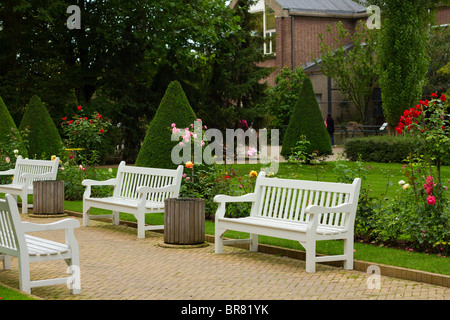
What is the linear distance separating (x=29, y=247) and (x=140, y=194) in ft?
11.8

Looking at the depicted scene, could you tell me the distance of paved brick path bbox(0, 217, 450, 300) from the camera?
6.12 metres

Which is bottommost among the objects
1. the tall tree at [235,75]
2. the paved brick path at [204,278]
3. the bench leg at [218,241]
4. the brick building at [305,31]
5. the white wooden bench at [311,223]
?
the paved brick path at [204,278]

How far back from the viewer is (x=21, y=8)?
2384 cm

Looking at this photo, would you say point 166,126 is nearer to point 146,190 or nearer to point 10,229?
point 146,190

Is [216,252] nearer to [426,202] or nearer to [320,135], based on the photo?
[426,202]

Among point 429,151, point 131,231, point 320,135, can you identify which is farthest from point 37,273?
point 320,135

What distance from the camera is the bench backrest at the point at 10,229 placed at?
613cm

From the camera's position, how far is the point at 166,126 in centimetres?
1237

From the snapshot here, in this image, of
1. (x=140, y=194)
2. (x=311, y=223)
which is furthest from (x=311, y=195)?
(x=140, y=194)

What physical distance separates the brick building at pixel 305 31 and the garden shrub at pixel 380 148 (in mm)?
17212

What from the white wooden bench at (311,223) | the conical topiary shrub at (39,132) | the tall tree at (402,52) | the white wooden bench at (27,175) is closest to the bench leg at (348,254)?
the white wooden bench at (311,223)

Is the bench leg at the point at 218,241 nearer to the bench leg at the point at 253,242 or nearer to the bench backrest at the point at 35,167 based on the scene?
the bench leg at the point at 253,242

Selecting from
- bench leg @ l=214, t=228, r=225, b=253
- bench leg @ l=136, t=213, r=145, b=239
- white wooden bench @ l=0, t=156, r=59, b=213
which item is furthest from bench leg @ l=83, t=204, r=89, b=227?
bench leg @ l=214, t=228, r=225, b=253

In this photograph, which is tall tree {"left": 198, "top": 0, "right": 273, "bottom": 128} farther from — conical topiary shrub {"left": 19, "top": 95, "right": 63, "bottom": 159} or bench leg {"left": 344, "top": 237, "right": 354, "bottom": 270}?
bench leg {"left": 344, "top": 237, "right": 354, "bottom": 270}
